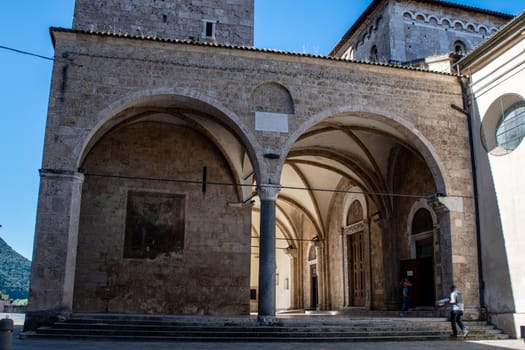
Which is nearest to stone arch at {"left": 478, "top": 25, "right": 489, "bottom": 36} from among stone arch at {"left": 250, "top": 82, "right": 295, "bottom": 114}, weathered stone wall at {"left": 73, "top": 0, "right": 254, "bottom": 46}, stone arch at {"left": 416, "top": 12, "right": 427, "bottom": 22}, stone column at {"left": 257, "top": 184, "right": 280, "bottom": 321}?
stone arch at {"left": 416, "top": 12, "right": 427, "bottom": 22}

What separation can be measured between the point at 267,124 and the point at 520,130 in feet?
19.8

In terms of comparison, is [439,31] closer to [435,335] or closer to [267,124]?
[267,124]

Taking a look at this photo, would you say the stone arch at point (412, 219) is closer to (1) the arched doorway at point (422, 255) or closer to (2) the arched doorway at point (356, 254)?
(1) the arched doorway at point (422, 255)

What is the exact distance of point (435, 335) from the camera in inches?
470

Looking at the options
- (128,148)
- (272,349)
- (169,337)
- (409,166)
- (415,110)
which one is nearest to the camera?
(272,349)

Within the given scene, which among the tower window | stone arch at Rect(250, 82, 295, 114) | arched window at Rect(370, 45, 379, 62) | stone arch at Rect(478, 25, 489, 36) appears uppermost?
stone arch at Rect(478, 25, 489, 36)

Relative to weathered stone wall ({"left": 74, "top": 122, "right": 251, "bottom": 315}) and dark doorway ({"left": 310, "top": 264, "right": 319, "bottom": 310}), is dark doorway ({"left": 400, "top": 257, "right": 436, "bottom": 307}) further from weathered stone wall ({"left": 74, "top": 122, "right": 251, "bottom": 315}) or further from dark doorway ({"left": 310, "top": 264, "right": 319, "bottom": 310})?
dark doorway ({"left": 310, "top": 264, "right": 319, "bottom": 310})

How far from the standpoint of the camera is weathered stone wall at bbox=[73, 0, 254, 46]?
15.5 m

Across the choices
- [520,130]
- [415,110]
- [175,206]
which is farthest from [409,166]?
[175,206]

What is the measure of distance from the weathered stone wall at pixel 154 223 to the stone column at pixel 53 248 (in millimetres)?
2885

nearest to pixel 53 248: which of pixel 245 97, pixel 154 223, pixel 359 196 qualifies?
pixel 154 223

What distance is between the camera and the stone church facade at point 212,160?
39.9ft

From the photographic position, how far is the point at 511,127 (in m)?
13.4

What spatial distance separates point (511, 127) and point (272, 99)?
232 inches
